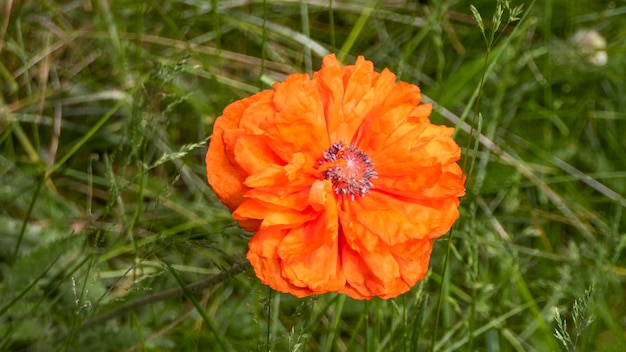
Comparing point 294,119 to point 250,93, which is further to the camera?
point 250,93

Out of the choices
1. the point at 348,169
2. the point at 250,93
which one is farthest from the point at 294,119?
the point at 250,93

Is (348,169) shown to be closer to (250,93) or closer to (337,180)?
(337,180)

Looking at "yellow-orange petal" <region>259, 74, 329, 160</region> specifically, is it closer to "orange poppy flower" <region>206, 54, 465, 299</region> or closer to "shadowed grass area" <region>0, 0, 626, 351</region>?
"orange poppy flower" <region>206, 54, 465, 299</region>

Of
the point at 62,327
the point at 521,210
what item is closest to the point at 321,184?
the point at 62,327

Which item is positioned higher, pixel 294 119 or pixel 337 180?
pixel 294 119

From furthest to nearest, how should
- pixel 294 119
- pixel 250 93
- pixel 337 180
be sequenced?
1. pixel 250 93
2. pixel 337 180
3. pixel 294 119

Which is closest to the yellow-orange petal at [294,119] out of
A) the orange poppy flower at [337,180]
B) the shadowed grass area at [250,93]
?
the orange poppy flower at [337,180]

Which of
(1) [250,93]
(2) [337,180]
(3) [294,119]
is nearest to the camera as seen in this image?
(3) [294,119]

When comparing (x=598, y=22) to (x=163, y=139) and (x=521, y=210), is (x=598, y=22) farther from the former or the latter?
(x=163, y=139)
